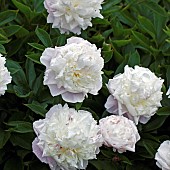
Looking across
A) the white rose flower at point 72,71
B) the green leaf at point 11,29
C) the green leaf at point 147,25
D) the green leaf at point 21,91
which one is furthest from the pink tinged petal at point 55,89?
the green leaf at point 147,25

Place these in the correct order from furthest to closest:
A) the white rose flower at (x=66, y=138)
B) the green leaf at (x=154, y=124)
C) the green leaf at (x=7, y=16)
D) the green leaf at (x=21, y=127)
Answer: the green leaf at (x=7, y=16) → the green leaf at (x=154, y=124) → the green leaf at (x=21, y=127) → the white rose flower at (x=66, y=138)

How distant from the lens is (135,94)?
148 centimetres

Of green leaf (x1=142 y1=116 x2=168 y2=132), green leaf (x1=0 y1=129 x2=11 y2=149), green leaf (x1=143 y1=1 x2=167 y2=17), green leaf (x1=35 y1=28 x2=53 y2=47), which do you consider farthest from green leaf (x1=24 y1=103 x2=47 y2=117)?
green leaf (x1=143 y1=1 x2=167 y2=17)

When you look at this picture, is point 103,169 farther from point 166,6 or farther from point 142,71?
point 166,6

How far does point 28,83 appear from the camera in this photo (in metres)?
1.62

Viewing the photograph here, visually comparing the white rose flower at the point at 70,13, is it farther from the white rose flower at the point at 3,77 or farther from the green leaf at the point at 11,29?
the white rose flower at the point at 3,77

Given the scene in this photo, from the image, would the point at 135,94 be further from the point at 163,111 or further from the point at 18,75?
the point at 18,75

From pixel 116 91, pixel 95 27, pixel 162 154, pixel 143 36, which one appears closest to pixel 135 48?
pixel 143 36

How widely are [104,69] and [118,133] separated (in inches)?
13.9

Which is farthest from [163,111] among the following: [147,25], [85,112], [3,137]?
[3,137]

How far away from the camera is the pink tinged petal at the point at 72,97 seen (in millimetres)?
1415

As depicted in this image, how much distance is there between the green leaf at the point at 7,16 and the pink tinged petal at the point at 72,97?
425 mm

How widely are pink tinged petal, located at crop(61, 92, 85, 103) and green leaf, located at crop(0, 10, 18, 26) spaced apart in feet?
1.39

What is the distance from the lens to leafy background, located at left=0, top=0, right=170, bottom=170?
154 centimetres
